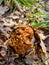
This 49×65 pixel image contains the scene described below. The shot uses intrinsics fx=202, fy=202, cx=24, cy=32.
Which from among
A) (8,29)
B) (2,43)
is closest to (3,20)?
(8,29)

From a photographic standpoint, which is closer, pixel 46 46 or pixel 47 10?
pixel 46 46

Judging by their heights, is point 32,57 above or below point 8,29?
below

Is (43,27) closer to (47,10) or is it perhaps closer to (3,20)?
(3,20)

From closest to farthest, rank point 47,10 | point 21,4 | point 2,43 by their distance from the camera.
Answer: point 2,43
point 21,4
point 47,10

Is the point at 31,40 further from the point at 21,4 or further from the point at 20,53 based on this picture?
the point at 21,4

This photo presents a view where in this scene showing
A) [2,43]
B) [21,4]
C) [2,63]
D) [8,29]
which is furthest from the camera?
[21,4]

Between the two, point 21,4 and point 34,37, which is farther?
point 21,4

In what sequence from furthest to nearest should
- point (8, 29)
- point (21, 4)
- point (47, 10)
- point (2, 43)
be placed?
point (47, 10), point (21, 4), point (8, 29), point (2, 43)

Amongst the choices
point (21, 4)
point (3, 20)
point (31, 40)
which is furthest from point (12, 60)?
point (21, 4)

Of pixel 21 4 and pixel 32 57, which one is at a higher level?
pixel 21 4
